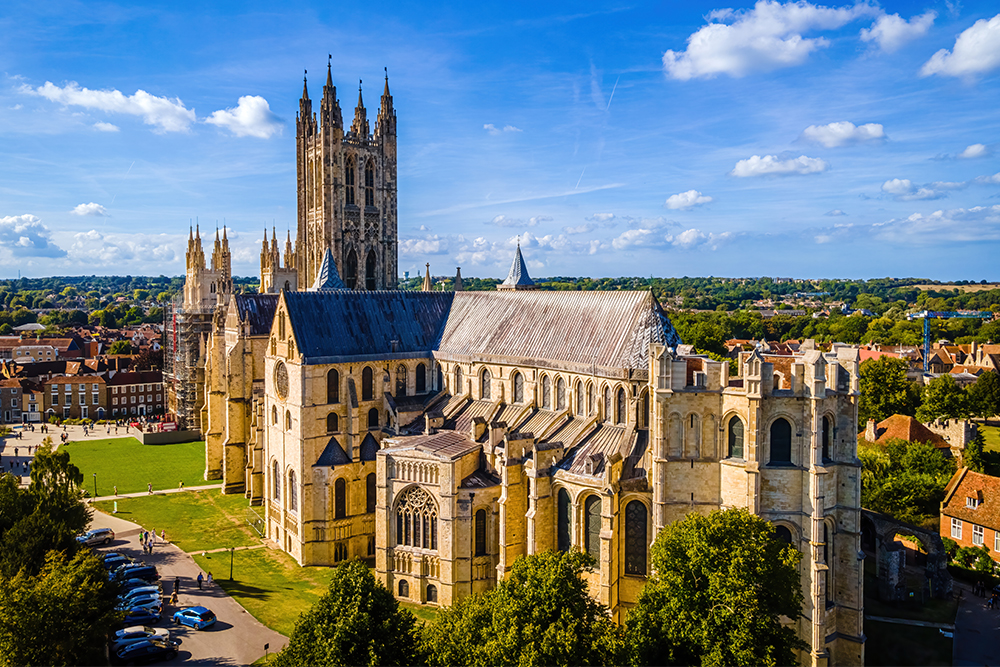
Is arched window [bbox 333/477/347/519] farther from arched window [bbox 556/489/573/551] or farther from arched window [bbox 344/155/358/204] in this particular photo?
arched window [bbox 344/155/358/204]

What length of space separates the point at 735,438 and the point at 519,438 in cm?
1213

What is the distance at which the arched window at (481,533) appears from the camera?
139 feet

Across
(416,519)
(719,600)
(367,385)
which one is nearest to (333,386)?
(367,385)

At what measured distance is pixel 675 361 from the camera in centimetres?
3569

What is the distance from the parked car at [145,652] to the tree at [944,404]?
81874mm

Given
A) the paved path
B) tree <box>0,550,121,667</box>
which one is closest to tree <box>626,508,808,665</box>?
the paved path

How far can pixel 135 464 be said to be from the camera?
248 feet

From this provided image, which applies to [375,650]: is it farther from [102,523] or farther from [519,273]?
[519,273]

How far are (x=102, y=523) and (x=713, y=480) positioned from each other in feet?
156

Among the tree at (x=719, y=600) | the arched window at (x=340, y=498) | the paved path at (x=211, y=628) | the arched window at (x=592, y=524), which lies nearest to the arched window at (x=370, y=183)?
the arched window at (x=340, y=498)

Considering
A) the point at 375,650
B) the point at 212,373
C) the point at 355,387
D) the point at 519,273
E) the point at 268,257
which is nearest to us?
the point at 375,650

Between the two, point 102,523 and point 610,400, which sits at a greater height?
point 610,400

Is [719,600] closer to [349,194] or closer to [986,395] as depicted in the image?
[349,194]

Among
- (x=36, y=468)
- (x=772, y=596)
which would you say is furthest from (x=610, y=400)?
(x=36, y=468)
